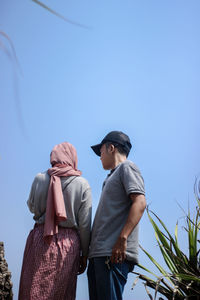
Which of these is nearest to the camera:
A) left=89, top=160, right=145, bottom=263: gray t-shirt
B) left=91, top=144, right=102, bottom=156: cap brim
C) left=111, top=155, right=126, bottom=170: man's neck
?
left=89, top=160, right=145, bottom=263: gray t-shirt

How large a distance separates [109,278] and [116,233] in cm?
31

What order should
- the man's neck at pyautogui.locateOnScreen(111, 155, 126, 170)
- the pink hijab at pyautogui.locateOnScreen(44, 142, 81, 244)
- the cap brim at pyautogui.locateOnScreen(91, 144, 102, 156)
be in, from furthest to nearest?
the cap brim at pyautogui.locateOnScreen(91, 144, 102, 156)
the man's neck at pyautogui.locateOnScreen(111, 155, 126, 170)
the pink hijab at pyautogui.locateOnScreen(44, 142, 81, 244)

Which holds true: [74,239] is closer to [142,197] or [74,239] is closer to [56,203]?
[56,203]

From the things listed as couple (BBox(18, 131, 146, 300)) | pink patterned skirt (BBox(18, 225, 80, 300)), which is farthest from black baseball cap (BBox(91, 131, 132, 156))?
pink patterned skirt (BBox(18, 225, 80, 300))

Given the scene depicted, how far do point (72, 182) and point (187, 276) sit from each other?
115 centimetres

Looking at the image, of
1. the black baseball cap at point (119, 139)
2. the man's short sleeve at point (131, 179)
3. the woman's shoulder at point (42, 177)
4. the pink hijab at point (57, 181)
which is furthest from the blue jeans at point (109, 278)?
the black baseball cap at point (119, 139)

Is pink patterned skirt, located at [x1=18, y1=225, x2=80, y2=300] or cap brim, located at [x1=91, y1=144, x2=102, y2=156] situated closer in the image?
pink patterned skirt, located at [x1=18, y1=225, x2=80, y2=300]

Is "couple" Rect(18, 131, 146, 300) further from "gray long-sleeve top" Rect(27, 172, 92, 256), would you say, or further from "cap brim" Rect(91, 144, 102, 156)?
"cap brim" Rect(91, 144, 102, 156)

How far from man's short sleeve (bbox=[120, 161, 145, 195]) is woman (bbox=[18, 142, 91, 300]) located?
0.38 meters

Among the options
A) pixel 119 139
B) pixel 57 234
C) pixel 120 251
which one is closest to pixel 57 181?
pixel 57 234

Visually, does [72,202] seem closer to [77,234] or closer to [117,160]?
[77,234]

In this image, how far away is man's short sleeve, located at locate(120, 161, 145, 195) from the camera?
2.41 m

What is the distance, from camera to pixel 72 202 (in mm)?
2641

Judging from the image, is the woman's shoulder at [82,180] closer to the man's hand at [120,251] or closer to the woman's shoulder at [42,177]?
the woman's shoulder at [42,177]
